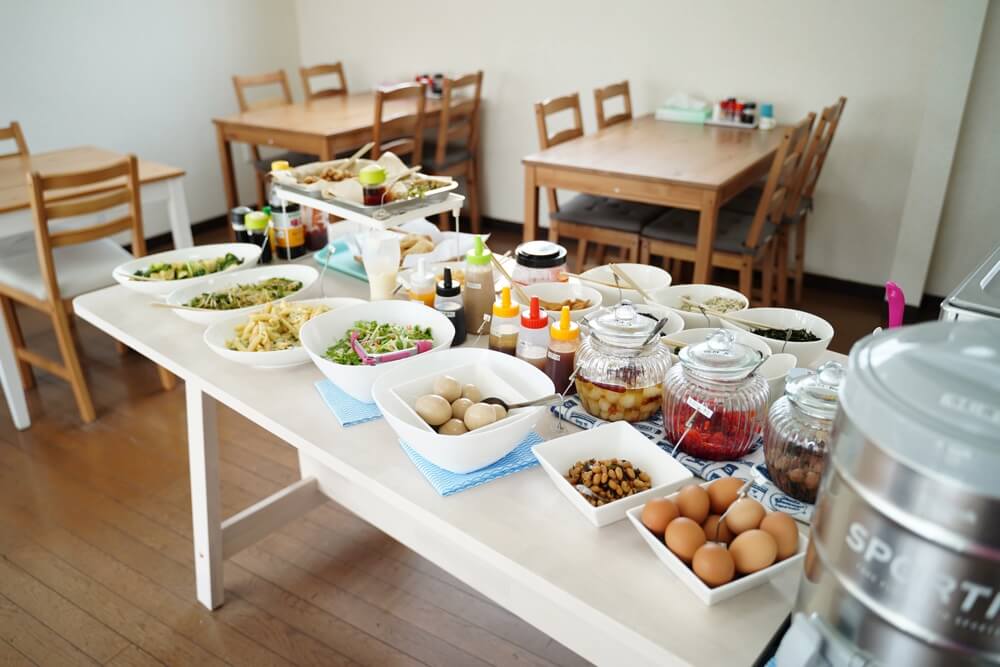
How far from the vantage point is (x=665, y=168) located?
9.21 ft

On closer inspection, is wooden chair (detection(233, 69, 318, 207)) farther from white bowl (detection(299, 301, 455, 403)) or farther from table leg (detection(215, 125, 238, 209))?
white bowl (detection(299, 301, 455, 403))

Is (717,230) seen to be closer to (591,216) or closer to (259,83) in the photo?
(591,216)

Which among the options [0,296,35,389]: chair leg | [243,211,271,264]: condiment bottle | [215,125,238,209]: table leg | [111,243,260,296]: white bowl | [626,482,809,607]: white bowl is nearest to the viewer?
[626,482,809,607]: white bowl

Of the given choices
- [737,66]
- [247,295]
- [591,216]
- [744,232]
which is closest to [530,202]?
[591,216]

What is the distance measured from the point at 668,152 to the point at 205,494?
7.17 feet

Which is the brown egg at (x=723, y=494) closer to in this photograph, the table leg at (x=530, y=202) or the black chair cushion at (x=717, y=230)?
the black chair cushion at (x=717, y=230)

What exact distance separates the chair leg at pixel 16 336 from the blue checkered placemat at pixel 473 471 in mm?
2258

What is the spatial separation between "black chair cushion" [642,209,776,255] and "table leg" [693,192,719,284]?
10 cm

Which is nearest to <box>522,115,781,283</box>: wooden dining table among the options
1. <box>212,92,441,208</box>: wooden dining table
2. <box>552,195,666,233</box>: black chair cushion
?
<box>552,195,666,233</box>: black chair cushion

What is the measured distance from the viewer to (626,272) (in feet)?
5.36

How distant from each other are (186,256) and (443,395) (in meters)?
1.03

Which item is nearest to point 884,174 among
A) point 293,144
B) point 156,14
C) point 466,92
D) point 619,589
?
point 466,92

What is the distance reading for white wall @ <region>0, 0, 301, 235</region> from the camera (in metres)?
3.67

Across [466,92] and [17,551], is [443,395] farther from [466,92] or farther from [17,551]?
[466,92]
